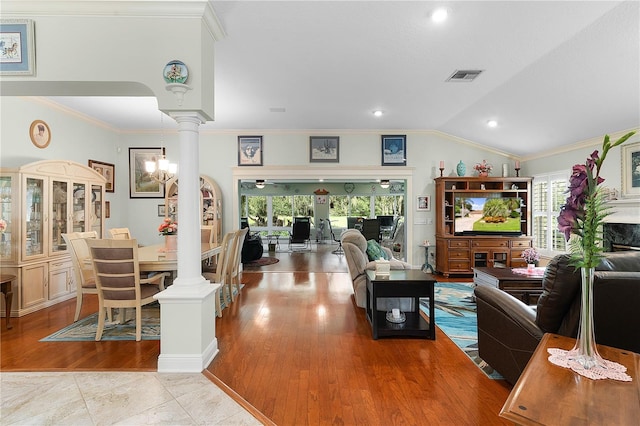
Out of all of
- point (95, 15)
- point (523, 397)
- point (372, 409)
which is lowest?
point (372, 409)

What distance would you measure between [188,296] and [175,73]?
1793mm

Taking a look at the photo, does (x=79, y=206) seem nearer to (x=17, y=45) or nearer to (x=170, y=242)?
(x=170, y=242)

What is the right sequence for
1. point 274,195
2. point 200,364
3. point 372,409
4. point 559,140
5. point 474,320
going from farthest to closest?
point 274,195
point 559,140
point 474,320
point 200,364
point 372,409

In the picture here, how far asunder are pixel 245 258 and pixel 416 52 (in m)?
5.57

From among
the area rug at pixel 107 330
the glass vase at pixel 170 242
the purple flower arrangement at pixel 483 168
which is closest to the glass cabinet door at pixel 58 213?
the area rug at pixel 107 330

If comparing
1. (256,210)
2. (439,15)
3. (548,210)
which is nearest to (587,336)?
(439,15)

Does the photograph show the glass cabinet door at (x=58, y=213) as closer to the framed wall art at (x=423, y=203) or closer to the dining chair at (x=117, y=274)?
the dining chair at (x=117, y=274)

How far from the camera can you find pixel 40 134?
4.40 meters

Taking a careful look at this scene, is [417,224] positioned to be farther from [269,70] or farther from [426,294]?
[269,70]

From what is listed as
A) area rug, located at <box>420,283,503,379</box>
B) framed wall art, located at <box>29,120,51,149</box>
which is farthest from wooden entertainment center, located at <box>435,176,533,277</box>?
framed wall art, located at <box>29,120,51,149</box>

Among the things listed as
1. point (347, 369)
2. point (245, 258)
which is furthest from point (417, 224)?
point (347, 369)

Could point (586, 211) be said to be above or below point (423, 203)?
below

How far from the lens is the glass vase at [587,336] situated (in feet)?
3.91

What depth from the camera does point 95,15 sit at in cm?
255
